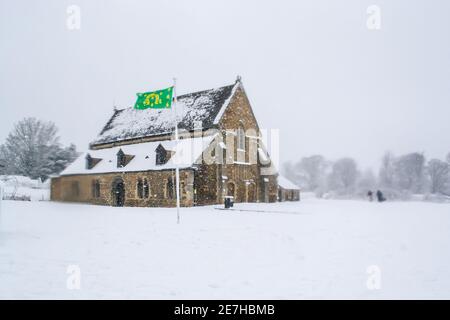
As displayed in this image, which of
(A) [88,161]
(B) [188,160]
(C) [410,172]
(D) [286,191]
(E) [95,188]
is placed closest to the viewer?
(C) [410,172]

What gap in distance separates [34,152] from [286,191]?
37195 millimetres

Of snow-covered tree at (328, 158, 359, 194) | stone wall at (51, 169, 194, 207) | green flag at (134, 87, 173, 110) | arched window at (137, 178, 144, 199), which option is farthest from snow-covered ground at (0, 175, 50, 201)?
snow-covered tree at (328, 158, 359, 194)

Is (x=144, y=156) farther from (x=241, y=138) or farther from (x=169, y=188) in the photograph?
(x=241, y=138)

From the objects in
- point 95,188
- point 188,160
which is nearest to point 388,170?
point 188,160

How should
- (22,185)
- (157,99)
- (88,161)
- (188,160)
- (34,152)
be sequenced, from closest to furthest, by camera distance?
(34,152)
(22,185)
(157,99)
(188,160)
(88,161)

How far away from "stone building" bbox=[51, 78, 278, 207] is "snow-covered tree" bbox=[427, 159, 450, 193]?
1899cm

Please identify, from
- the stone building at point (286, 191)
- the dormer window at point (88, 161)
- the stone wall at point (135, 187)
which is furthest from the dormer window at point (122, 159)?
the stone building at point (286, 191)

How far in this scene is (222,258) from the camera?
35.6 ft

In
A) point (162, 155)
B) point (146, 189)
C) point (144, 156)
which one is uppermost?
point (144, 156)

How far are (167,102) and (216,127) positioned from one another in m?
14.7

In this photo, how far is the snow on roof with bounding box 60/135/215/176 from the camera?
33281mm

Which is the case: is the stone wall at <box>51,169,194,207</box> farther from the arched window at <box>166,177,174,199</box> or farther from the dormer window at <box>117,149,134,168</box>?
the dormer window at <box>117,149,134,168</box>
